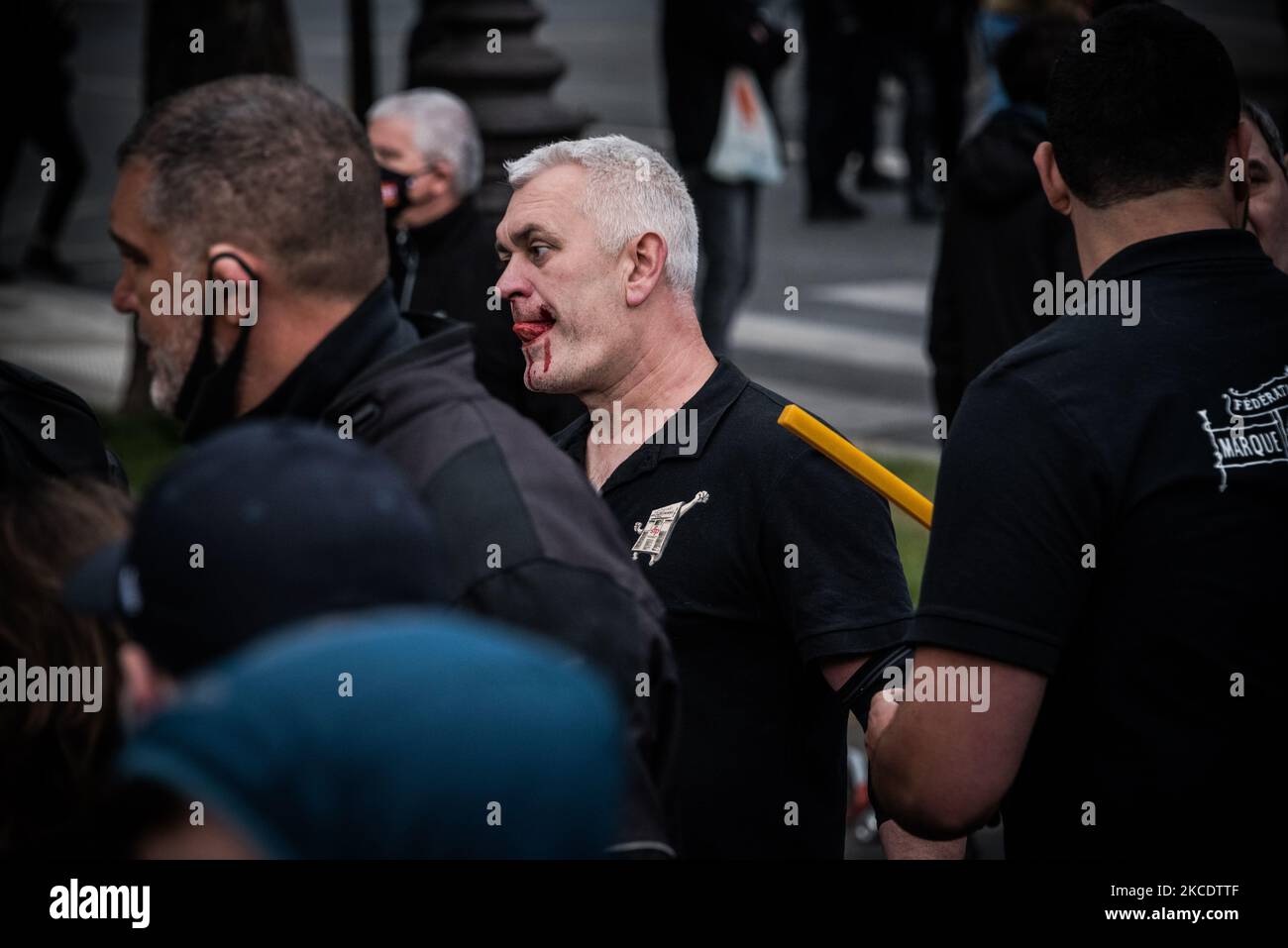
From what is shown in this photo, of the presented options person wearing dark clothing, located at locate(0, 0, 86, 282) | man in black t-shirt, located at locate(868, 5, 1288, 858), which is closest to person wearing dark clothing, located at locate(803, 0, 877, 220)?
person wearing dark clothing, located at locate(0, 0, 86, 282)

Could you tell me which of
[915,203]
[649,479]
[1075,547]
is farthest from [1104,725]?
[915,203]

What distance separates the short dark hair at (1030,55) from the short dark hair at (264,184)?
10.9ft

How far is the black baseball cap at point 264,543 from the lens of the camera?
5.45 feet

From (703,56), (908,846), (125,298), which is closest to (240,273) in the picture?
(125,298)

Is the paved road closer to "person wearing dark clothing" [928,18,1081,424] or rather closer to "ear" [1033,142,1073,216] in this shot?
"person wearing dark clothing" [928,18,1081,424]

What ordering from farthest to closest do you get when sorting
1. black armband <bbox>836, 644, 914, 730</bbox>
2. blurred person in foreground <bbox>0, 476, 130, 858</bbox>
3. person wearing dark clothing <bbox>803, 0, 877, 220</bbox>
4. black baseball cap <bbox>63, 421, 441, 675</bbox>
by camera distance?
person wearing dark clothing <bbox>803, 0, 877, 220</bbox> < black armband <bbox>836, 644, 914, 730</bbox> < blurred person in foreground <bbox>0, 476, 130, 858</bbox> < black baseball cap <bbox>63, 421, 441, 675</bbox>

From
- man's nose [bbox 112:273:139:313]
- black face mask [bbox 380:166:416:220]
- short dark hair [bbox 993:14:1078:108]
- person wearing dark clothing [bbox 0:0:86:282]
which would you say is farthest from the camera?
person wearing dark clothing [bbox 0:0:86:282]

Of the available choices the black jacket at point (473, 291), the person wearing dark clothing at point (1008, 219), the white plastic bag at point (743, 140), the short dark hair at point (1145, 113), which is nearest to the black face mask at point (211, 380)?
the short dark hair at point (1145, 113)

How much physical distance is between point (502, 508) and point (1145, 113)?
1.14m

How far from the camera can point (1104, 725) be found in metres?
2.70

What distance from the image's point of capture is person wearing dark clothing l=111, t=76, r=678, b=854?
256 centimetres

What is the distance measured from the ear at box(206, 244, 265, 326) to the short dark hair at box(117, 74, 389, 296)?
2cm

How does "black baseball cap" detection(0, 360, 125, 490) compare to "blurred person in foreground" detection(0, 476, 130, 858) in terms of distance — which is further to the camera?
"black baseball cap" detection(0, 360, 125, 490)

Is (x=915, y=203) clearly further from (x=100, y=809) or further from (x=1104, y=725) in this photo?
(x=100, y=809)
